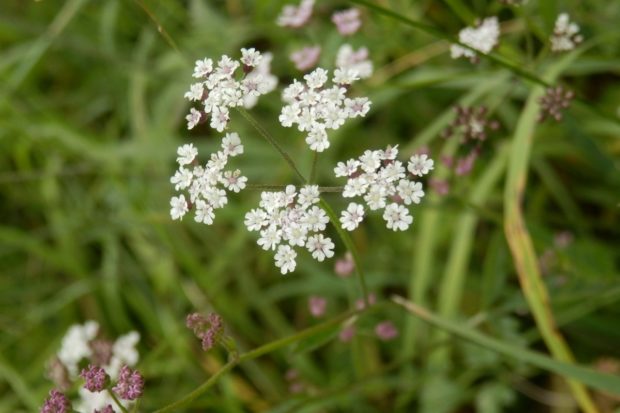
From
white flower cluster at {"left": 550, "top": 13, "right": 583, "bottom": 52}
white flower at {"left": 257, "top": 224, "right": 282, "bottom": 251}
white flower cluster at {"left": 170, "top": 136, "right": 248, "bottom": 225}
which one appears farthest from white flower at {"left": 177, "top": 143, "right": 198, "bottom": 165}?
white flower cluster at {"left": 550, "top": 13, "right": 583, "bottom": 52}

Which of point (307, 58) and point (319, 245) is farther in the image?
point (307, 58)

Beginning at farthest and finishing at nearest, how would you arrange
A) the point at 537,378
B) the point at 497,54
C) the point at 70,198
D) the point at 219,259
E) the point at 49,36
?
1. the point at 70,198
2. the point at 219,259
3. the point at 537,378
4. the point at 49,36
5. the point at 497,54

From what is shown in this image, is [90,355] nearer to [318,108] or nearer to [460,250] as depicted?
[318,108]

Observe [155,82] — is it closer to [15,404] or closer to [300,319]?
[300,319]

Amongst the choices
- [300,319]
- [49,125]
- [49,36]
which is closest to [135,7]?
[49,36]

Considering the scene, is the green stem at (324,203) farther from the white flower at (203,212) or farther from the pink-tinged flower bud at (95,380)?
the pink-tinged flower bud at (95,380)

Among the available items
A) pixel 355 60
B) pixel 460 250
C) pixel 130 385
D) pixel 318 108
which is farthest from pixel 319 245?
pixel 460 250
